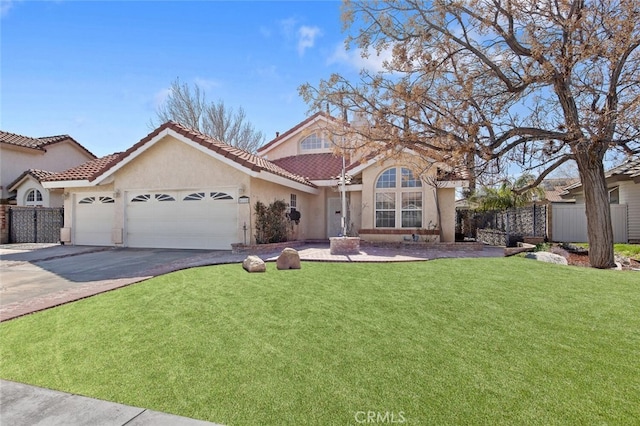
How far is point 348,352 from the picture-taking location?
14.5ft

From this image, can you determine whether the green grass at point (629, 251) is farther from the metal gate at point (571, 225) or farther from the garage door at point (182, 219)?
the garage door at point (182, 219)

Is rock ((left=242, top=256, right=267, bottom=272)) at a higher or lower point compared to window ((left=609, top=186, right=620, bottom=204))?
lower

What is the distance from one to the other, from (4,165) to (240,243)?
2468 centimetres

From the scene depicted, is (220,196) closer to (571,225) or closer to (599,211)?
(599,211)

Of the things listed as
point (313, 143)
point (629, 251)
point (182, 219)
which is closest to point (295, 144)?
point (313, 143)

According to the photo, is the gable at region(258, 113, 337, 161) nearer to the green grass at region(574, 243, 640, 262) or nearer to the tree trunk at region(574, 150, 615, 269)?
the tree trunk at region(574, 150, 615, 269)

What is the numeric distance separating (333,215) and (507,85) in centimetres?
1245

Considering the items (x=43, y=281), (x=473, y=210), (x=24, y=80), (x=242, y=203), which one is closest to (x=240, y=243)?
(x=242, y=203)

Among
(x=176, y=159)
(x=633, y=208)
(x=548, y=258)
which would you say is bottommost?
(x=548, y=258)

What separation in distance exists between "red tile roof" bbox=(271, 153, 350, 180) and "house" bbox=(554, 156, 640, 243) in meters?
A: 14.4

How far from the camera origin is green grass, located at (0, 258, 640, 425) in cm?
326

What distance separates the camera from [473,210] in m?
25.1

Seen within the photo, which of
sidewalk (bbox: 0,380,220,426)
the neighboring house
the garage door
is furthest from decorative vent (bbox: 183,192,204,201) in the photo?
the neighboring house

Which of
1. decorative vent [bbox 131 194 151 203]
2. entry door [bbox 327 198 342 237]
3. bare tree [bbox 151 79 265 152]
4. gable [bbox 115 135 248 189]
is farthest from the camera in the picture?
bare tree [bbox 151 79 265 152]
